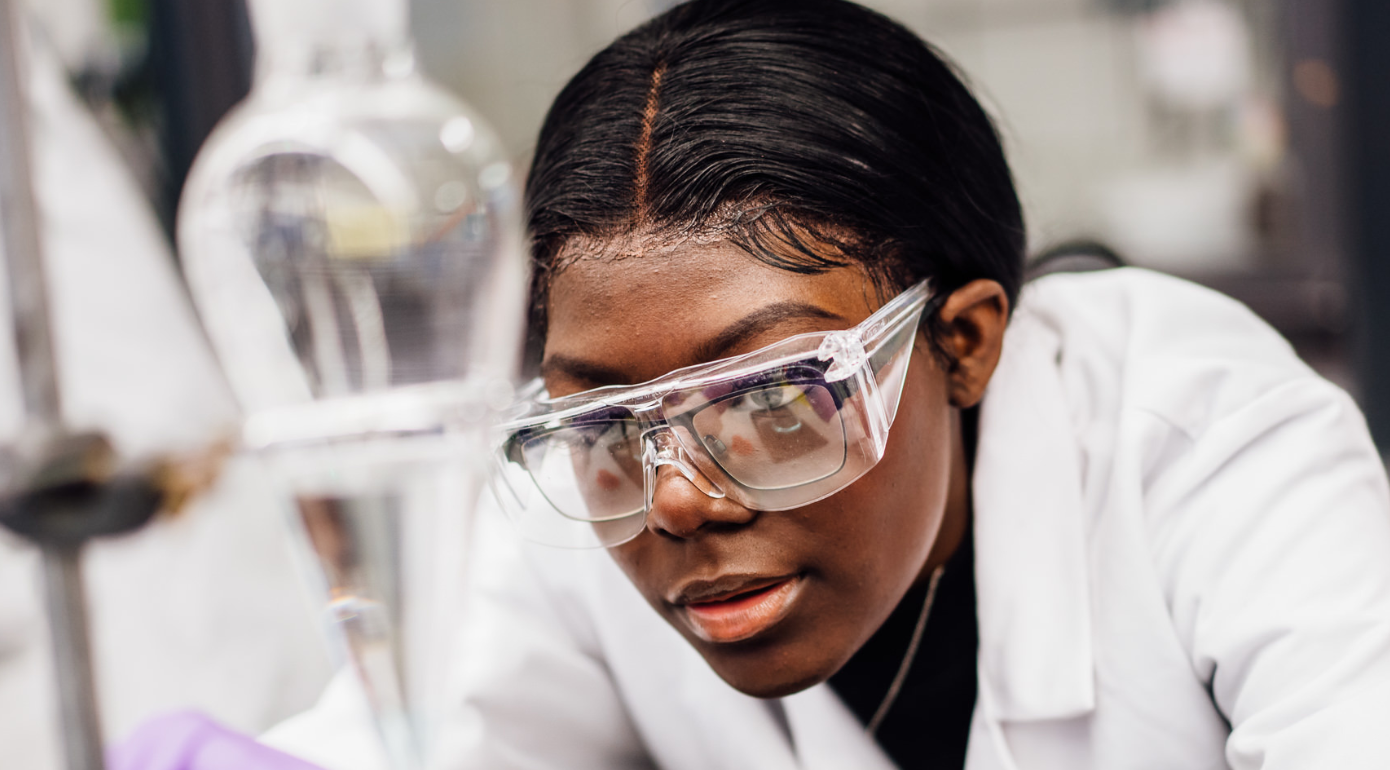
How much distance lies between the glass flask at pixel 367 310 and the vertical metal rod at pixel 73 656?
54 cm

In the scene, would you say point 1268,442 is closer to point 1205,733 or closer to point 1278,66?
point 1205,733

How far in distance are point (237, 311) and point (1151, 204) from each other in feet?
6.32

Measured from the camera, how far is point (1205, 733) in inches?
35.2

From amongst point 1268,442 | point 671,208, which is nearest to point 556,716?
point 671,208

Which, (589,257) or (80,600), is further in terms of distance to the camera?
(589,257)

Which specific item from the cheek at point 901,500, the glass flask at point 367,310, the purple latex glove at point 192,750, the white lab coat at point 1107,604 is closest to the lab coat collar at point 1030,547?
the white lab coat at point 1107,604

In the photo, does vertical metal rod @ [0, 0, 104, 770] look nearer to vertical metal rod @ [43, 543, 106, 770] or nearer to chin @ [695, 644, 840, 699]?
vertical metal rod @ [43, 543, 106, 770]

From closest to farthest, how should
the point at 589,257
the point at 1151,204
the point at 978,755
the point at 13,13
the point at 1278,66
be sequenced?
the point at 13,13
the point at 589,257
the point at 978,755
the point at 1278,66
the point at 1151,204

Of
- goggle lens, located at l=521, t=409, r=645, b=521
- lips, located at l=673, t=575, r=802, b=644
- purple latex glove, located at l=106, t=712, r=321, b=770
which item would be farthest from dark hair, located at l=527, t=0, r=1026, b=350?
purple latex glove, located at l=106, t=712, r=321, b=770

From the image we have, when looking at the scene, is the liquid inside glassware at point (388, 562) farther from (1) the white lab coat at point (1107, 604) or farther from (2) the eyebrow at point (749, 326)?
(2) the eyebrow at point (749, 326)

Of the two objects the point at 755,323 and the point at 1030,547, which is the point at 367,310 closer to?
the point at 755,323

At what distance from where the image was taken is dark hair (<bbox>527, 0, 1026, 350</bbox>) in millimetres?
803

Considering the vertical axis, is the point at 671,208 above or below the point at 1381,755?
above

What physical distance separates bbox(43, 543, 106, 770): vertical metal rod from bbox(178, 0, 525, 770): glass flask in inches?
21.4
